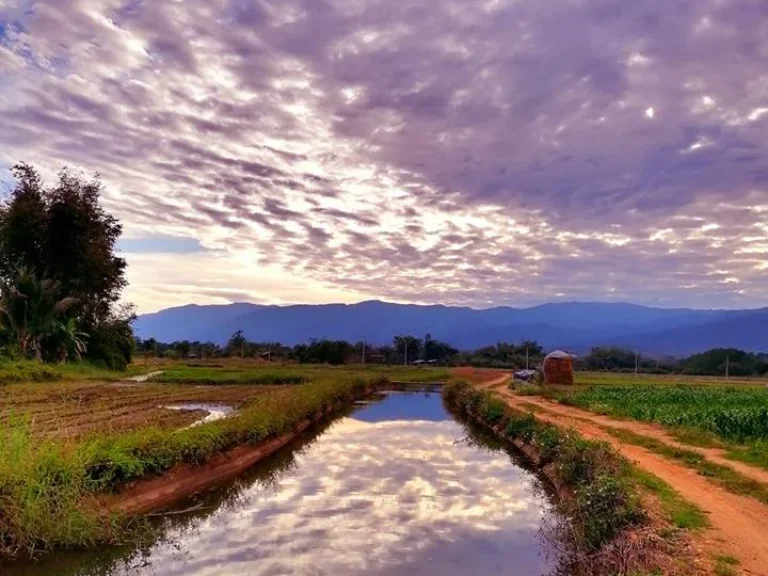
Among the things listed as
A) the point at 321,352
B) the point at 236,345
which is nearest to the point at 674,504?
the point at 321,352

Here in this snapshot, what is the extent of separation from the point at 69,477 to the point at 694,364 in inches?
2666

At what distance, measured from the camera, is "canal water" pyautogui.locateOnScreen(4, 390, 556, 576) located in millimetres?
8391

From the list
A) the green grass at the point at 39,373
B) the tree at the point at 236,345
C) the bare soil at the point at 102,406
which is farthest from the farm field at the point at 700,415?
the tree at the point at 236,345

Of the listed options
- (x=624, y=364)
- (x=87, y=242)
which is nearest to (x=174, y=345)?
(x=87, y=242)

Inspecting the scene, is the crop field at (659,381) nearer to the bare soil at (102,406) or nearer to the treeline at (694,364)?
the treeline at (694,364)

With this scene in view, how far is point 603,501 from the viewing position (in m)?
8.39

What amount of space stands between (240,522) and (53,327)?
30191 mm

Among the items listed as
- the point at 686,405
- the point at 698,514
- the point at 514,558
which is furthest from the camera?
the point at 686,405

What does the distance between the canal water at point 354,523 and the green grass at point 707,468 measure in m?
2.58

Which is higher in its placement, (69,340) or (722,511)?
(69,340)

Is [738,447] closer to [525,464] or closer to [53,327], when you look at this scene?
[525,464]

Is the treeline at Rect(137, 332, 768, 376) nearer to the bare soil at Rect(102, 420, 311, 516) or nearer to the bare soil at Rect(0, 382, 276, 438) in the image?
the bare soil at Rect(0, 382, 276, 438)

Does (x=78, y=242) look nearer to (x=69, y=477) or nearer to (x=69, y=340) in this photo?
(x=69, y=340)

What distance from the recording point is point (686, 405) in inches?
863
